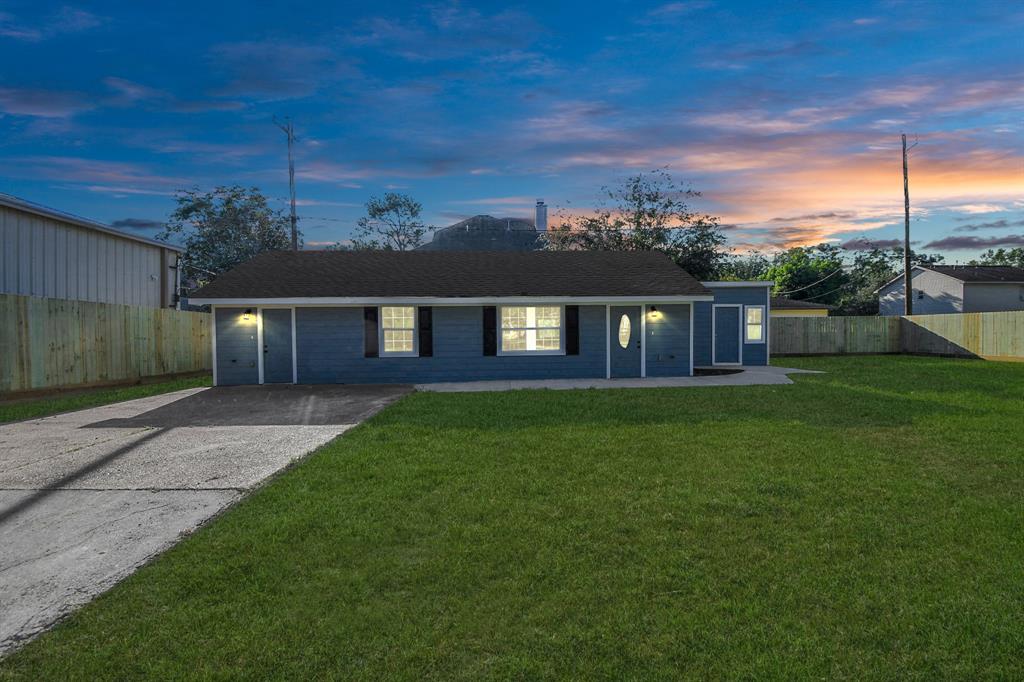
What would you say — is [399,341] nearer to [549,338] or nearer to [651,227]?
[549,338]

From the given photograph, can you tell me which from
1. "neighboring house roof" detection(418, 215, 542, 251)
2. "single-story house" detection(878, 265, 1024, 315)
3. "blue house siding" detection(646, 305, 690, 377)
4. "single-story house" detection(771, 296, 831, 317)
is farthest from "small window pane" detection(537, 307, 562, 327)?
"single-story house" detection(878, 265, 1024, 315)

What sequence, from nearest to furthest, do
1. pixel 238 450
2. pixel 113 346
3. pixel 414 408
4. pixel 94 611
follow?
pixel 94 611, pixel 238 450, pixel 414 408, pixel 113 346

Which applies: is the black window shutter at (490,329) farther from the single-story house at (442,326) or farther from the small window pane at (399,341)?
the small window pane at (399,341)

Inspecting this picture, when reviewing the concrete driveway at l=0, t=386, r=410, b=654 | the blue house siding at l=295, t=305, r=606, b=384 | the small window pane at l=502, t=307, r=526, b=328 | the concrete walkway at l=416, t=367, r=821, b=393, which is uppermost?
the small window pane at l=502, t=307, r=526, b=328

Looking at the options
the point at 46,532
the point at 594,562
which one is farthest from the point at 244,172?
the point at 594,562

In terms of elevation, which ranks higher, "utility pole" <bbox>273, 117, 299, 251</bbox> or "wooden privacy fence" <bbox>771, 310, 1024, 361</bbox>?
"utility pole" <bbox>273, 117, 299, 251</bbox>

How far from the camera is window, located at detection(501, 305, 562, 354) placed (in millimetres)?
16359

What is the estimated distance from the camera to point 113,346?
15.0 m

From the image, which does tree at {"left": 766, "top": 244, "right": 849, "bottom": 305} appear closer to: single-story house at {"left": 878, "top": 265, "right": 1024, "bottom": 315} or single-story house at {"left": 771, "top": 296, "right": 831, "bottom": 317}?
single-story house at {"left": 878, "top": 265, "right": 1024, "bottom": 315}

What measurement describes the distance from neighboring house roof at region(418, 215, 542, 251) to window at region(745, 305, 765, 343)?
18.7m

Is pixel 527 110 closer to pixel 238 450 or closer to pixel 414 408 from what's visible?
pixel 414 408

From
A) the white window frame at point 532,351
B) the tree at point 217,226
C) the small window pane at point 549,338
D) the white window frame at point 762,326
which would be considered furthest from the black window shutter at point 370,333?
the tree at point 217,226

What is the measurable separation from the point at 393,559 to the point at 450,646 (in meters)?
1.21

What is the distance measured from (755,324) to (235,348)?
16.8 m
